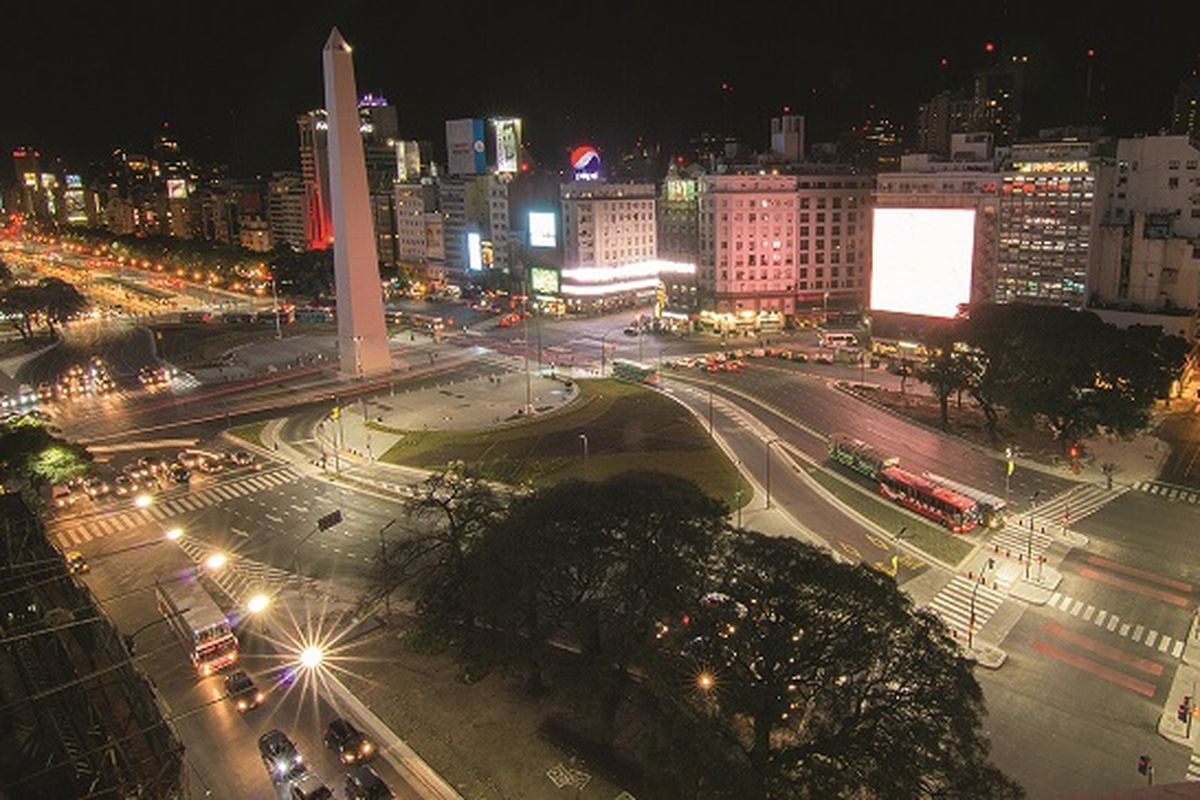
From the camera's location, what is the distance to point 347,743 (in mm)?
30047

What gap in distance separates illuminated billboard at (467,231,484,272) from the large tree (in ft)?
410

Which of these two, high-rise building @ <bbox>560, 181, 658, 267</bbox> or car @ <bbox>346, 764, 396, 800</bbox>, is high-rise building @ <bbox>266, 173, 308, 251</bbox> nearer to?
high-rise building @ <bbox>560, 181, 658, 267</bbox>

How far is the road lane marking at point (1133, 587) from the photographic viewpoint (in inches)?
1603

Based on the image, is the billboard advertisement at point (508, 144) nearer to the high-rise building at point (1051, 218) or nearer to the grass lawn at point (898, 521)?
the high-rise building at point (1051, 218)

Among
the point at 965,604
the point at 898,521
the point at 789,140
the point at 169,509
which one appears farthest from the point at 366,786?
the point at 789,140

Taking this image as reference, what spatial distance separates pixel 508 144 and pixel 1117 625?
127 meters

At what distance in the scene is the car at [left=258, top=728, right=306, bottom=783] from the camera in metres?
28.9

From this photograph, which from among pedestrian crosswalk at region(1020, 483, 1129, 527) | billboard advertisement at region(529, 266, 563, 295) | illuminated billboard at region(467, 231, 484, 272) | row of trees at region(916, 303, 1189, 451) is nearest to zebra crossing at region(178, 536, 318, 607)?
pedestrian crosswalk at region(1020, 483, 1129, 527)

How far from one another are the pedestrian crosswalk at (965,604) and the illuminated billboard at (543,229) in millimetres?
97024

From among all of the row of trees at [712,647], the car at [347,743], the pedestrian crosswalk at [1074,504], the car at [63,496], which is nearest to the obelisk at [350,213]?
the car at [63,496]

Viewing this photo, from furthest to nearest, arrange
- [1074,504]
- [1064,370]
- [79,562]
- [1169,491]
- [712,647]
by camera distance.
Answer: [1064,370], [1169,491], [1074,504], [79,562], [712,647]

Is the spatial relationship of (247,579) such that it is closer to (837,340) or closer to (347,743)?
(347,743)

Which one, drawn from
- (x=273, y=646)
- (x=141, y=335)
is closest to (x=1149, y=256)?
(x=273, y=646)

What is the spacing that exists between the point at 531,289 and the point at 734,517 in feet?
294
